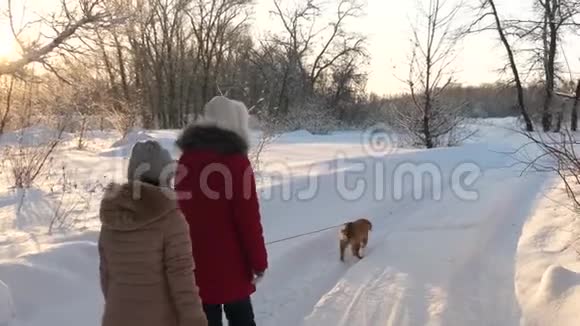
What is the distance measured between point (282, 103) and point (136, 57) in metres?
10.7

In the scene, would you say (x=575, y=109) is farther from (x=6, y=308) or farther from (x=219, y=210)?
(x=6, y=308)

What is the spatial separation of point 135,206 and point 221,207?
0.66m

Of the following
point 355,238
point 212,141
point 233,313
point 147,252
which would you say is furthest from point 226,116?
point 355,238

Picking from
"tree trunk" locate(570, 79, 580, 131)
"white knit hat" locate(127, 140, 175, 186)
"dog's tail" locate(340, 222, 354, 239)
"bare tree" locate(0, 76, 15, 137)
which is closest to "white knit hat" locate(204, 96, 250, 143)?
"white knit hat" locate(127, 140, 175, 186)

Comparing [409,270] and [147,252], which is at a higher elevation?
[147,252]

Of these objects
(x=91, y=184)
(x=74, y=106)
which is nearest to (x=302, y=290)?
(x=91, y=184)

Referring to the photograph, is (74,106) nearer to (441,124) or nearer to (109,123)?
(109,123)

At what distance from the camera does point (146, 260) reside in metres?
2.46

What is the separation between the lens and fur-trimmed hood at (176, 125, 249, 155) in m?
3.00

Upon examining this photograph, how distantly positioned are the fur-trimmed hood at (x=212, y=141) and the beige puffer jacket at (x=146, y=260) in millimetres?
532

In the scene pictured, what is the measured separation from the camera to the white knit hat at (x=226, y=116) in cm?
313

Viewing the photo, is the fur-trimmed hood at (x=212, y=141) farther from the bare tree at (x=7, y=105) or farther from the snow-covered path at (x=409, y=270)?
the bare tree at (x=7, y=105)

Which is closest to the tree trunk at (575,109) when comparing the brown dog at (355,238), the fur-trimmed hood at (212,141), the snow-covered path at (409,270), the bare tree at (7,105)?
the snow-covered path at (409,270)

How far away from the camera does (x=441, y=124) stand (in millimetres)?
18359
